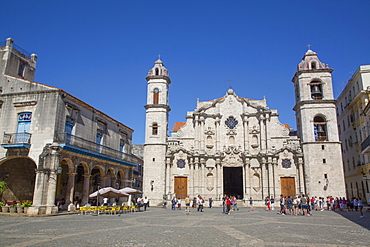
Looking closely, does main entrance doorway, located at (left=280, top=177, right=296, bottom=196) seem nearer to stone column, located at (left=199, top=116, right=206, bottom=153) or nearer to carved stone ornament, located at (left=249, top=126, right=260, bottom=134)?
carved stone ornament, located at (left=249, top=126, right=260, bottom=134)

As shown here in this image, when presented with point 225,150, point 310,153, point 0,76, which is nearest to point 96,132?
point 0,76

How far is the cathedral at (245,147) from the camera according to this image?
118 feet

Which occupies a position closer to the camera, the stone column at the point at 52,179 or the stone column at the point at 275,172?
the stone column at the point at 52,179

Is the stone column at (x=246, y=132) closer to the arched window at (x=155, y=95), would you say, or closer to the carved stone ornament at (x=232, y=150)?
the carved stone ornament at (x=232, y=150)

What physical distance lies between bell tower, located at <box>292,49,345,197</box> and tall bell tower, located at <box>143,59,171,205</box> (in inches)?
668

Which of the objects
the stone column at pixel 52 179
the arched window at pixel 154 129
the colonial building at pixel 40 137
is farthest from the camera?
the arched window at pixel 154 129

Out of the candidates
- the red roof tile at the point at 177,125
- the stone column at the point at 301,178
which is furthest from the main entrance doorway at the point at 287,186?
the red roof tile at the point at 177,125

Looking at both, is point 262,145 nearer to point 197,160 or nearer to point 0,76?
point 197,160

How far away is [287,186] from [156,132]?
691 inches

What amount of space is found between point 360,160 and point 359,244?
3121cm

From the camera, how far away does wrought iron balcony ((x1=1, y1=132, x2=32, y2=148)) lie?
74.4 ft

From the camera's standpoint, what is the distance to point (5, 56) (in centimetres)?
2638

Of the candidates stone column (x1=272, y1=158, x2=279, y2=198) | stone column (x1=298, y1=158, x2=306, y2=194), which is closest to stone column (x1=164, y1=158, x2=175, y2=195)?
stone column (x1=272, y1=158, x2=279, y2=198)

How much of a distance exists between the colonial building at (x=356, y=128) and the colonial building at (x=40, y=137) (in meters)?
27.0
